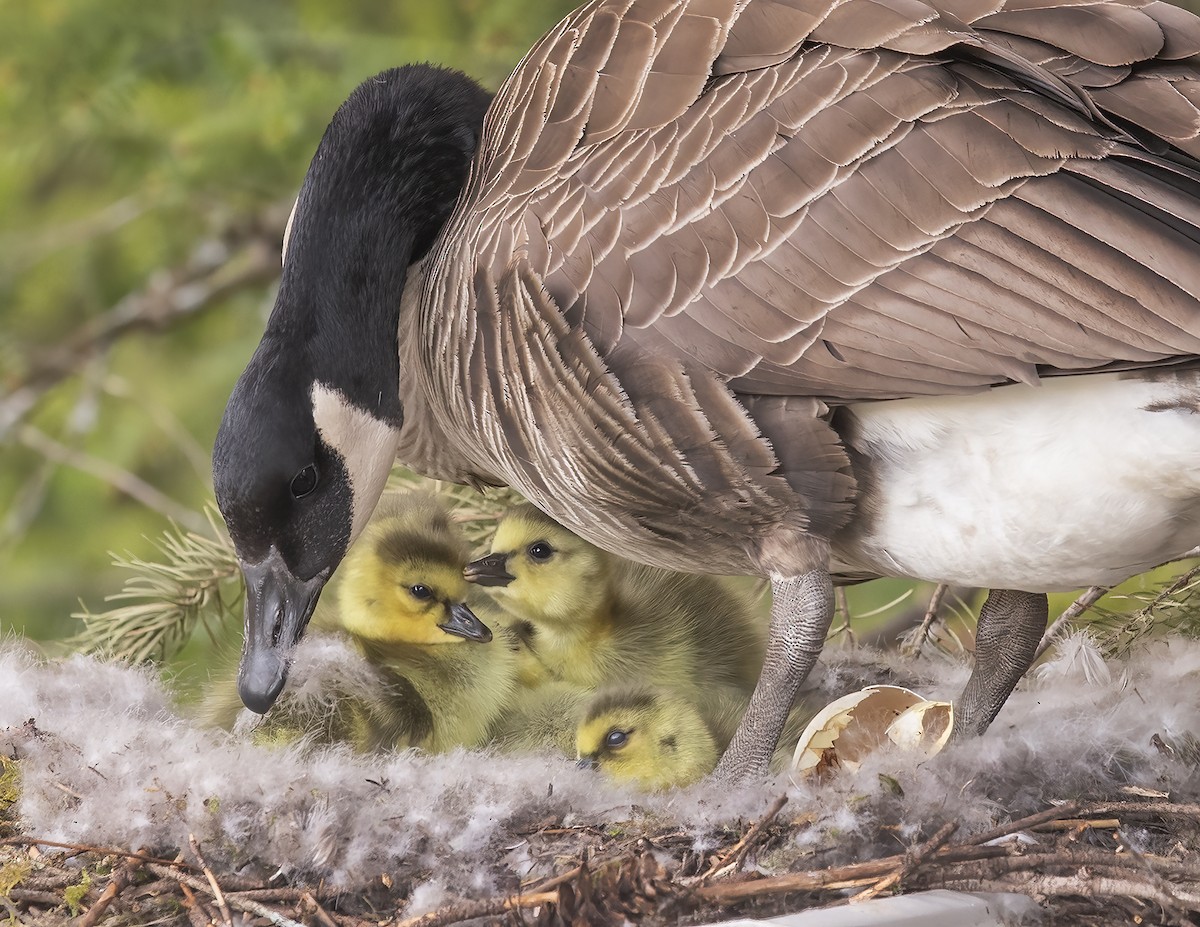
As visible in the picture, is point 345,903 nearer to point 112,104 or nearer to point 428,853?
point 428,853

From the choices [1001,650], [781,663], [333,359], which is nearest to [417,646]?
[333,359]

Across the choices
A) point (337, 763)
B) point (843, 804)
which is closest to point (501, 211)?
point (337, 763)

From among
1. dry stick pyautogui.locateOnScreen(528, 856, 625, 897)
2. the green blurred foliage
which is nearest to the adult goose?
dry stick pyautogui.locateOnScreen(528, 856, 625, 897)

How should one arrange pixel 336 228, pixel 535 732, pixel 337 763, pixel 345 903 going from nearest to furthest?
pixel 345 903, pixel 337 763, pixel 336 228, pixel 535 732

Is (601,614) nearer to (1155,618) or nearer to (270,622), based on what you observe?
(270,622)

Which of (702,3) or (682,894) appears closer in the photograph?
(682,894)

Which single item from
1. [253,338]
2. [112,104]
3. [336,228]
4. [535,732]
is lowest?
[535,732]

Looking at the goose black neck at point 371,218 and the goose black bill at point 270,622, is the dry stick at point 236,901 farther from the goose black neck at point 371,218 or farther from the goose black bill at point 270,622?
the goose black neck at point 371,218

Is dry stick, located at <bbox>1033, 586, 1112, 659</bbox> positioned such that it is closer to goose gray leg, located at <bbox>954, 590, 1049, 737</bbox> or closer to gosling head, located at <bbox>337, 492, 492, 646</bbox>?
goose gray leg, located at <bbox>954, 590, 1049, 737</bbox>

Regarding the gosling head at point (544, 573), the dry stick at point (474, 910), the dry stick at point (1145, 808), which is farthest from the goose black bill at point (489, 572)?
the dry stick at point (1145, 808)

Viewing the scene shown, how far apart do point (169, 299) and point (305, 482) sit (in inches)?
70.6

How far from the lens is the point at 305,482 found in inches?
91.4

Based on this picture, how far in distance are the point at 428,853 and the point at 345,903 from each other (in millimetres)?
139

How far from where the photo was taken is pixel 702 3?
2.25 meters
